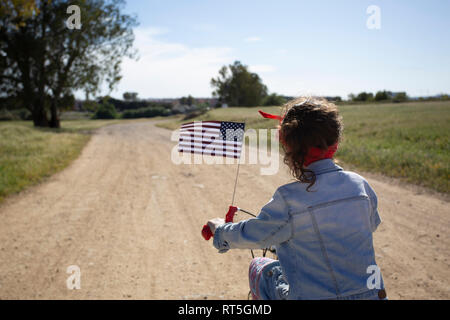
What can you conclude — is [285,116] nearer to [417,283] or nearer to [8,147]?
[417,283]

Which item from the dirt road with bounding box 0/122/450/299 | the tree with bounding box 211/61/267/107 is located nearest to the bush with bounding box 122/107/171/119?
the tree with bounding box 211/61/267/107

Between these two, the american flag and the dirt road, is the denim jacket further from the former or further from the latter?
the dirt road

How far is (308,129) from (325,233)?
56 cm

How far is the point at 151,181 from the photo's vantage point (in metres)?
9.47

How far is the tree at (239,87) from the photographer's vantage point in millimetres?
72119

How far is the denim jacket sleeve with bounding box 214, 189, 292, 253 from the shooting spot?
1.76 metres

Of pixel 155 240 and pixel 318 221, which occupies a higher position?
pixel 318 221

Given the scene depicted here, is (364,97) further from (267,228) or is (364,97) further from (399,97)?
(267,228)

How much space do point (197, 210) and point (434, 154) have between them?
764 cm

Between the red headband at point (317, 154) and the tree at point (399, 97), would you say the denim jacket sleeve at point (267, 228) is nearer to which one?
the red headband at point (317, 154)

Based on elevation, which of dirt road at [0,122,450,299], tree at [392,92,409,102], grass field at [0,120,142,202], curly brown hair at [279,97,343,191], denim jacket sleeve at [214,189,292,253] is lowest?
dirt road at [0,122,450,299]

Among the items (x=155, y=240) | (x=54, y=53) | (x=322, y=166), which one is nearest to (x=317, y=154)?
(x=322, y=166)

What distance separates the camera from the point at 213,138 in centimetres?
273
